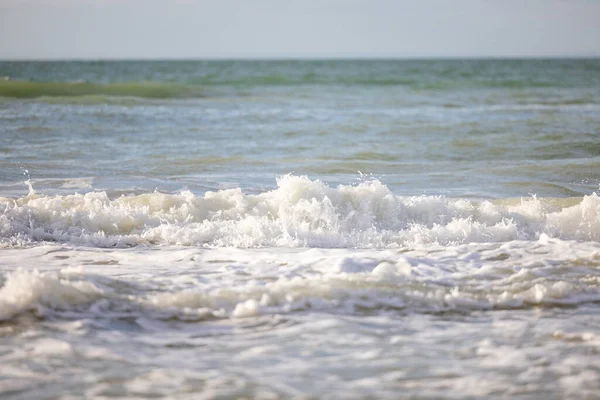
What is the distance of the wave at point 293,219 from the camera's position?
279 inches

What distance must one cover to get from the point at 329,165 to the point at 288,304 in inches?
272

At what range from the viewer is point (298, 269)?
19.0 feet

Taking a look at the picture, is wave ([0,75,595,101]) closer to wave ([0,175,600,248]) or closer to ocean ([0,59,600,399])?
ocean ([0,59,600,399])

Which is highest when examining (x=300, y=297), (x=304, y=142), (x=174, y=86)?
(x=174, y=86)

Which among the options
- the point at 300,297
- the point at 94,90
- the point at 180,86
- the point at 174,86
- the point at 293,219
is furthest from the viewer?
the point at 180,86

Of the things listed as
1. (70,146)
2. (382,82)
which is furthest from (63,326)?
(382,82)

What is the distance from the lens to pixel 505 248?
21.0ft

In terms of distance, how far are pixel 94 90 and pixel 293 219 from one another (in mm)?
22680

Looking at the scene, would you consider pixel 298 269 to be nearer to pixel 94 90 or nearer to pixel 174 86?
pixel 94 90

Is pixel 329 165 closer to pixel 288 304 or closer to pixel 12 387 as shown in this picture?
pixel 288 304

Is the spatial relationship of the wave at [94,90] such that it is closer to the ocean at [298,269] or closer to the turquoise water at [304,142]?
the turquoise water at [304,142]

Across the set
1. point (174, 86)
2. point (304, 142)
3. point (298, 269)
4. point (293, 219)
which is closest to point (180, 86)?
point (174, 86)

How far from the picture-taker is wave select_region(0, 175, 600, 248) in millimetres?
7086

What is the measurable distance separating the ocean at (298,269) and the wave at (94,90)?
11874 millimetres
